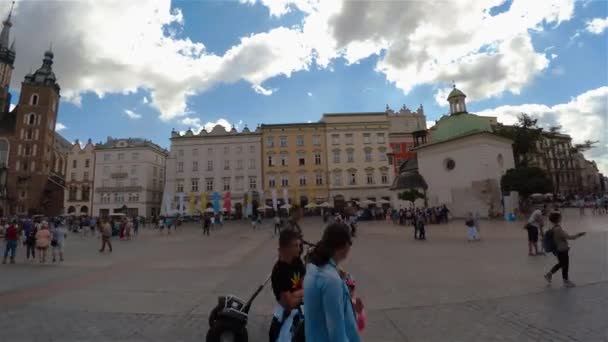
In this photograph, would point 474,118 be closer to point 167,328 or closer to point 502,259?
point 502,259

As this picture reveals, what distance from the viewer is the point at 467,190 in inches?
1417

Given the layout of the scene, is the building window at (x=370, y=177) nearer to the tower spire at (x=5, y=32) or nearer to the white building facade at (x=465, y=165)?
the white building facade at (x=465, y=165)

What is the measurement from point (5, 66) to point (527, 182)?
110 metres

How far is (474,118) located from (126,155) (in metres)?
57.5

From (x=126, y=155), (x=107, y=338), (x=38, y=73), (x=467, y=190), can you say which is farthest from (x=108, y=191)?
(x=107, y=338)

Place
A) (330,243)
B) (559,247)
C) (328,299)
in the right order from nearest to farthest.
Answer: (328,299)
(330,243)
(559,247)

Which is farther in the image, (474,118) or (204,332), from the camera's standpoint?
(474,118)

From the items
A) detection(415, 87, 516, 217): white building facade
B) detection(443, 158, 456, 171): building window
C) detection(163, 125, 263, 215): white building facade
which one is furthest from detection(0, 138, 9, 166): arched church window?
detection(443, 158, 456, 171): building window

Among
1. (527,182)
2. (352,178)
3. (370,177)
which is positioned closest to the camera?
(527,182)

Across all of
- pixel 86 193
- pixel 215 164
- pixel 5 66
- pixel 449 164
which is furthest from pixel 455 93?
pixel 5 66

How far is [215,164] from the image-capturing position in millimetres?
57531

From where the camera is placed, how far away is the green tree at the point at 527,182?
105 ft

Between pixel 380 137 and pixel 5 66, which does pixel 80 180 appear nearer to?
pixel 5 66

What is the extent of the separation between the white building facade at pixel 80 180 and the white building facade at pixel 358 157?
45.3 m
